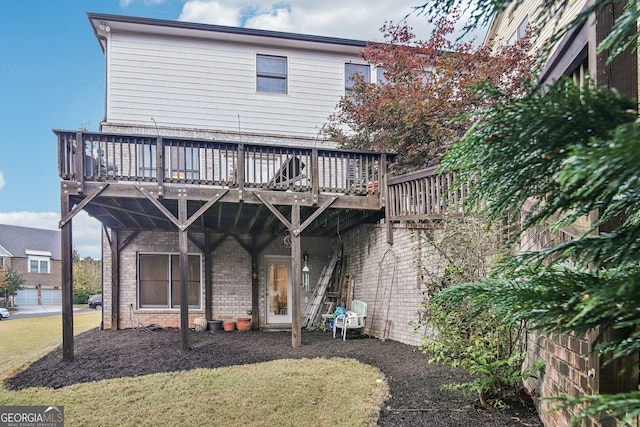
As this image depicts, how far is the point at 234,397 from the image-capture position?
4.47 metres

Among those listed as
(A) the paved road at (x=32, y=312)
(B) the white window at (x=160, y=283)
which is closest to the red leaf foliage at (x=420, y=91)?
(B) the white window at (x=160, y=283)

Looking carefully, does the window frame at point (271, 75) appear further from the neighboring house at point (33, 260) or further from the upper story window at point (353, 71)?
the neighboring house at point (33, 260)

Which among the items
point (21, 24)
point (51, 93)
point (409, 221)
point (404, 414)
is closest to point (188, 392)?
point (404, 414)

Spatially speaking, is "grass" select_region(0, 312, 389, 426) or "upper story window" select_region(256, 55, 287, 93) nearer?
"grass" select_region(0, 312, 389, 426)

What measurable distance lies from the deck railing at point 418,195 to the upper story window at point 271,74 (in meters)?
5.12

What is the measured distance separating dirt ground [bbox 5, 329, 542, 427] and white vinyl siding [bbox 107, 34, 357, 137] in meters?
5.50

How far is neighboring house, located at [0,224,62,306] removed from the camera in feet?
105

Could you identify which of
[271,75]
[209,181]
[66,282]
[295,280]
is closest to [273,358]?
[295,280]

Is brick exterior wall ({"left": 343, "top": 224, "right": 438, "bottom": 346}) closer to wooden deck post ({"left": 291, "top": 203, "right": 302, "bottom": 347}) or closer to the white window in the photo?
wooden deck post ({"left": 291, "top": 203, "right": 302, "bottom": 347})

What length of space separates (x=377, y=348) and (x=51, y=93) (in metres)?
19.0

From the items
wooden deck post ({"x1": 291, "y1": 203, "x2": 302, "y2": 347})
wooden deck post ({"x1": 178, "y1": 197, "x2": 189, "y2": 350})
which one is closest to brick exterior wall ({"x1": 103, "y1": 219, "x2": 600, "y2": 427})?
wooden deck post ({"x1": 291, "y1": 203, "x2": 302, "y2": 347})

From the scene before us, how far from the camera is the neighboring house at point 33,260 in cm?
3194

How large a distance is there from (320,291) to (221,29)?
24.3 feet

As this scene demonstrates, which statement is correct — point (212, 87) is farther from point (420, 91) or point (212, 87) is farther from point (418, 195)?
point (418, 195)
